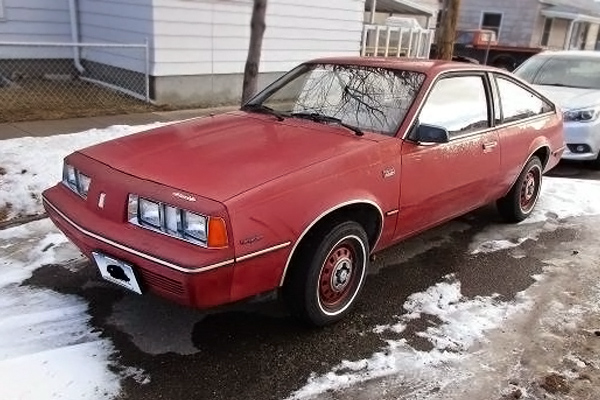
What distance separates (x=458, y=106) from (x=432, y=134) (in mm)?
789

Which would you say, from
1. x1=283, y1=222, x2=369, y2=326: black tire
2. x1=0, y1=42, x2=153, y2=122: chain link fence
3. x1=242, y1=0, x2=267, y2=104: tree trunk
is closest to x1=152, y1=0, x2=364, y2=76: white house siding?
x1=0, y1=42, x2=153, y2=122: chain link fence

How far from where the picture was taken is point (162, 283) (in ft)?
9.24

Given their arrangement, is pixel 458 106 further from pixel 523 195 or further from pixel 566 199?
pixel 566 199

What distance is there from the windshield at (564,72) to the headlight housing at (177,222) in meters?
7.14

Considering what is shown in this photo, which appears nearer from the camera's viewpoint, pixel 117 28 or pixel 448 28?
pixel 117 28

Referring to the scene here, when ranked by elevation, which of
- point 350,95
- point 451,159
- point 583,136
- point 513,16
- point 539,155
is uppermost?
point 513,16

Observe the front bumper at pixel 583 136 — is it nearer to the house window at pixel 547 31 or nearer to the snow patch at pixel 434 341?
the snow patch at pixel 434 341

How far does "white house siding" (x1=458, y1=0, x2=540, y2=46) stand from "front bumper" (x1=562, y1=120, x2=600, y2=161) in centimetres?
2096

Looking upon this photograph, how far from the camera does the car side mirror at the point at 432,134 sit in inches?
142

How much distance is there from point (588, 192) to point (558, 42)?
85.7 feet

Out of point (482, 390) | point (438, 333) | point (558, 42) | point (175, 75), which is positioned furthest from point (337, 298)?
point (558, 42)

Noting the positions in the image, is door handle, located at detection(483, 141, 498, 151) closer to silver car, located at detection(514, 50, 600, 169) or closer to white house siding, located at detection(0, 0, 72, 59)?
silver car, located at detection(514, 50, 600, 169)

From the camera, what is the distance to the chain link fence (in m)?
8.44

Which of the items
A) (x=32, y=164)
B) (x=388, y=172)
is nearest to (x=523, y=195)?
(x=388, y=172)
